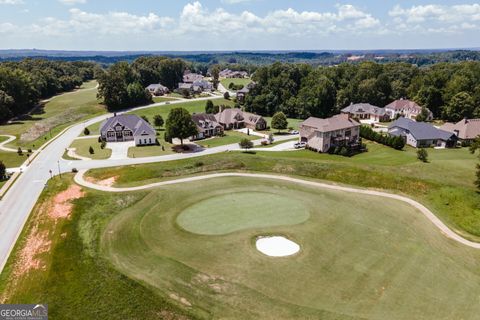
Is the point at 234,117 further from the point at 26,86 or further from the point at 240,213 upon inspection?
the point at 26,86

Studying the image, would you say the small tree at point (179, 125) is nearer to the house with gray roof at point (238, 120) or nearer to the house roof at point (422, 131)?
the house with gray roof at point (238, 120)

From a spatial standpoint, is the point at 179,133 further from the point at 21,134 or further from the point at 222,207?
the point at 21,134

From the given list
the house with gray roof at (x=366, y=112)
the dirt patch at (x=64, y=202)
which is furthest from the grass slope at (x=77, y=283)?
the house with gray roof at (x=366, y=112)

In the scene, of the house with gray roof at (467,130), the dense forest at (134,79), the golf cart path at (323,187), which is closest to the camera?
the golf cart path at (323,187)

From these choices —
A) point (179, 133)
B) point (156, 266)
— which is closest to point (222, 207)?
point (156, 266)

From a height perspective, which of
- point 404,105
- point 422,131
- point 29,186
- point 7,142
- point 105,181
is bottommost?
point 105,181

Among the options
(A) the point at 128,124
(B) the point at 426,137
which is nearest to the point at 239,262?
(A) the point at 128,124

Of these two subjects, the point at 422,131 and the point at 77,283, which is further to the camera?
the point at 422,131
